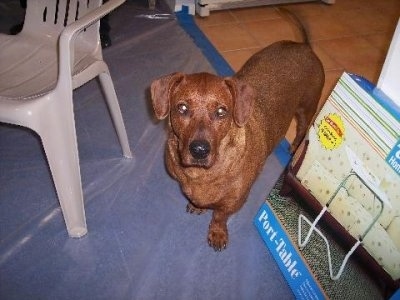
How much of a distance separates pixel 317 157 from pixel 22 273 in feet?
4.51

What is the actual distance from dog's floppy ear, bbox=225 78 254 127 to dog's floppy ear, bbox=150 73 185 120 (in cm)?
21

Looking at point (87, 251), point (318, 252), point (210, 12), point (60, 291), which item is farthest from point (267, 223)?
point (210, 12)

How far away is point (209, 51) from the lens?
324 cm

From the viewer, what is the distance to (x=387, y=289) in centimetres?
129

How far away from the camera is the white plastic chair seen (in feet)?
4.84

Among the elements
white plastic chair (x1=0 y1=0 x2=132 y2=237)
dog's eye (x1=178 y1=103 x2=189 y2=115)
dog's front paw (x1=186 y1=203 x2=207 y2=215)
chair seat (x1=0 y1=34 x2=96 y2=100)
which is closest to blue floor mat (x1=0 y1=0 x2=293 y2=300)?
A: dog's front paw (x1=186 y1=203 x2=207 y2=215)

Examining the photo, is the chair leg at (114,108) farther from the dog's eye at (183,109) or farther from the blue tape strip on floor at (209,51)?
the blue tape strip on floor at (209,51)

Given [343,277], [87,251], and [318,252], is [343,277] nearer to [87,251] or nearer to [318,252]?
[318,252]

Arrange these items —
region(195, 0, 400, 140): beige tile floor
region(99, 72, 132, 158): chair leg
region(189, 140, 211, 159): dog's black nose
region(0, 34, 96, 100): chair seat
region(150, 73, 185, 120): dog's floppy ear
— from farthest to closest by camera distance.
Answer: region(195, 0, 400, 140): beige tile floor → region(99, 72, 132, 158): chair leg → region(0, 34, 96, 100): chair seat → region(150, 73, 185, 120): dog's floppy ear → region(189, 140, 211, 159): dog's black nose

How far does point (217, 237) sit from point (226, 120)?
63 centimetres

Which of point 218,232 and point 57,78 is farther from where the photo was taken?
point 218,232

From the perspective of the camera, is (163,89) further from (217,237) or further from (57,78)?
(217,237)

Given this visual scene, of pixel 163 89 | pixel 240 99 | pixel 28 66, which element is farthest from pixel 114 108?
pixel 240 99

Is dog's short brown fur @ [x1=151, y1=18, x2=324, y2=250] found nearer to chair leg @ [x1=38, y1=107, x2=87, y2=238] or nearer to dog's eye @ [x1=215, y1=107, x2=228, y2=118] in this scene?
dog's eye @ [x1=215, y1=107, x2=228, y2=118]
